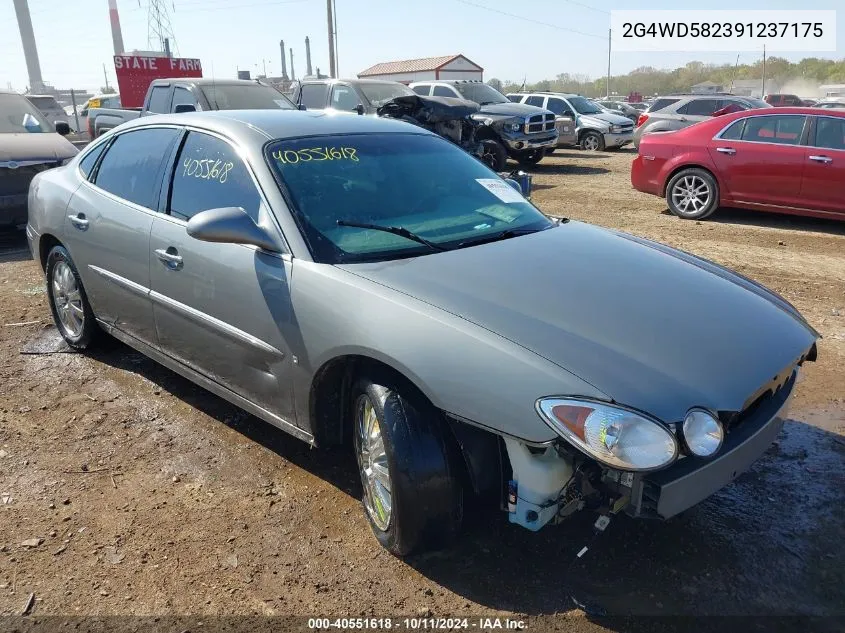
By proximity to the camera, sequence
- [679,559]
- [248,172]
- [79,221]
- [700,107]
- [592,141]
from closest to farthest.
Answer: [679,559] → [248,172] → [79,221] → [700,107] → [592,141]

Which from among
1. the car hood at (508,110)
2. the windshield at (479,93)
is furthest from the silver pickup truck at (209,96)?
the windshield at (479,93)

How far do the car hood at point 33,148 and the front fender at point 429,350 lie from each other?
6.57 meters

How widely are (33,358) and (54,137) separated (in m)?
5.18

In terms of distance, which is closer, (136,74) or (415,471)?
(415,471)

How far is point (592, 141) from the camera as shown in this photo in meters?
19.5

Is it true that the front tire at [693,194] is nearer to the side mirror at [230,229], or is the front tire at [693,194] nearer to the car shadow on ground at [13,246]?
the side mirror at [230,229]

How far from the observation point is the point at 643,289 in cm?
279

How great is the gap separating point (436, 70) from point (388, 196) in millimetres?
42025

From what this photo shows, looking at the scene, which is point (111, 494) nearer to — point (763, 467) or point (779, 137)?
point (763, 467)

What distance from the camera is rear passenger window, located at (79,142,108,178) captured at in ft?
14.3

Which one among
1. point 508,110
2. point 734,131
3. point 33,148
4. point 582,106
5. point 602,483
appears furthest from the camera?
point 582,106

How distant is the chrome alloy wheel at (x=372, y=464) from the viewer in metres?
2.64

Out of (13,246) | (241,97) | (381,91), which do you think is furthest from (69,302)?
(381,91)

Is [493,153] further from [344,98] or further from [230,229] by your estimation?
[230,229]
